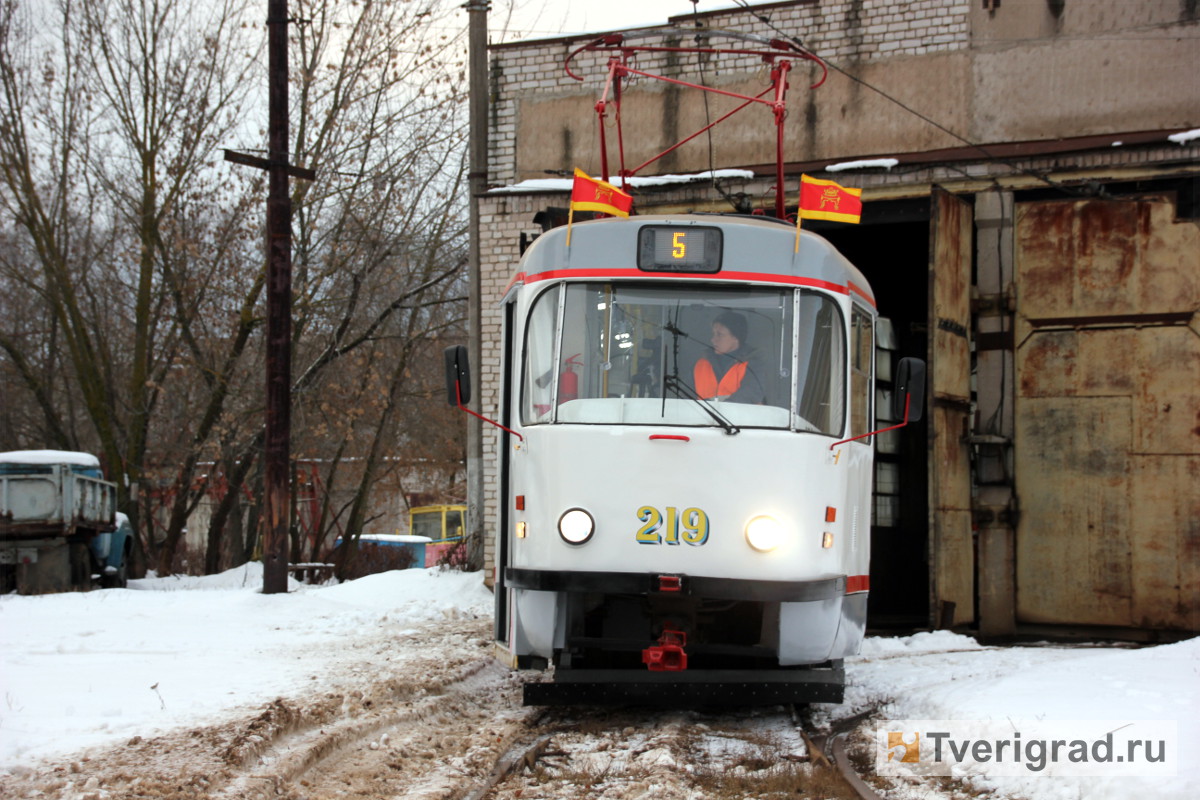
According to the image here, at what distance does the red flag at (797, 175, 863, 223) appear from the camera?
8500 mm

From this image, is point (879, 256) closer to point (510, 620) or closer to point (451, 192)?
point (510, 620)

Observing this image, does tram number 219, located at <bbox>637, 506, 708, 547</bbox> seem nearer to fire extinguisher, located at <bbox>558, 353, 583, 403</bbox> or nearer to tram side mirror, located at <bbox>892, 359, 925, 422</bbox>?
fire extinguisher, located at <bbox>558, 353, 583, 403</bbox>

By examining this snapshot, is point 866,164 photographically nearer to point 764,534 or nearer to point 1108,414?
point 1108,414

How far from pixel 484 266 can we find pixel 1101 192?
6767mm

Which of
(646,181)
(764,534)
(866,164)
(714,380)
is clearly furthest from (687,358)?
(646,181)

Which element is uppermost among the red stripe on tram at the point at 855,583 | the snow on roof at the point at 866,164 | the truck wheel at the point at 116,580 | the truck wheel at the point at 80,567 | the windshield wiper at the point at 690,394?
the snow on roof at the point at 866,164

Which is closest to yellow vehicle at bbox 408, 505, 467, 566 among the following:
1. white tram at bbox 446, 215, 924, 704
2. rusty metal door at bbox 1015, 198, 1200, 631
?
rusty metal door at bbox 1015, 198, 1200, 631

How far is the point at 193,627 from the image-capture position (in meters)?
11.3

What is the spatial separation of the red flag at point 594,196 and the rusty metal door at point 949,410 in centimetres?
417

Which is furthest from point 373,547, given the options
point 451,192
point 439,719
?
point 439,719

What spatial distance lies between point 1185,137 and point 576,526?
27.1 feet

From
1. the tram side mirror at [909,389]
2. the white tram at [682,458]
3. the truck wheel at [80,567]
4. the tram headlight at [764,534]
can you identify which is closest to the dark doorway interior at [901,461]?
the tram side mirror at [909,389]

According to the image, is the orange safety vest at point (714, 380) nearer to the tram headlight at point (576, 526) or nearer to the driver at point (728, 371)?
the driver at point (728, 371)

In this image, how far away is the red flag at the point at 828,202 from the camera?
335 inches
